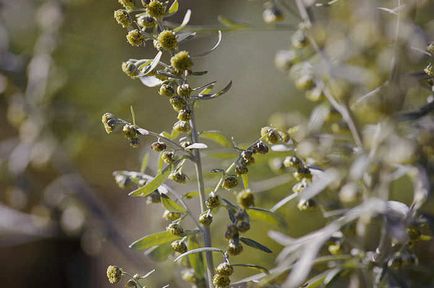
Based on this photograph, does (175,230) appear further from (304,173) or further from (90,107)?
(90,107)

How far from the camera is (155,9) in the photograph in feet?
2.25

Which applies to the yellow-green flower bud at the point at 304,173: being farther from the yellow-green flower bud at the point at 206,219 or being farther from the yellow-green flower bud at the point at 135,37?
the yellow-green flower bud at the point at 135,37

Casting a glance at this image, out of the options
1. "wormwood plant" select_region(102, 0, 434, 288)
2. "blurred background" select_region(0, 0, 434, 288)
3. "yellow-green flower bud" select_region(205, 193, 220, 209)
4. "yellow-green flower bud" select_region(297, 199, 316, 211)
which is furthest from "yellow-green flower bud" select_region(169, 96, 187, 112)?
"blurred background" select_region(0, 0, 434, 288)

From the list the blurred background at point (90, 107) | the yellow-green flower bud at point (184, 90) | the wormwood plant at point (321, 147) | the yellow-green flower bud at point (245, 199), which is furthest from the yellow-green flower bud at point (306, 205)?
the blurred background at point (90, 107)

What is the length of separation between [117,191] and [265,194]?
3.93ft

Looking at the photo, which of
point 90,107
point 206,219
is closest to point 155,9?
point 206,219

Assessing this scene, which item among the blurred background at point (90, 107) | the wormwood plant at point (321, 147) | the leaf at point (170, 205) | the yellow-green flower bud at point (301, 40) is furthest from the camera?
the blurred background at point (90, 107)

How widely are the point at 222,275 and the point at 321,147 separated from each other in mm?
199

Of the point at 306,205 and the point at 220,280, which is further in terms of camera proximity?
the point at 306,205

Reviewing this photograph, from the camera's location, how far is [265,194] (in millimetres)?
1104

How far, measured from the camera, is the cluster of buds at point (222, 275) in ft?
2.18

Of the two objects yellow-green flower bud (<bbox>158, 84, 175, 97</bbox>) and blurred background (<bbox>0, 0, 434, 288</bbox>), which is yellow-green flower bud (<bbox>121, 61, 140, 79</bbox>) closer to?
yellow-green flower bud (<bbox>158, 84, 175, 97</bbox>)

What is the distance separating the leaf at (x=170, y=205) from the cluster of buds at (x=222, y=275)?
11 centimetres

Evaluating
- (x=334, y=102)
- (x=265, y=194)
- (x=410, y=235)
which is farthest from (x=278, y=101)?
(x=410, y=235)
